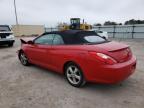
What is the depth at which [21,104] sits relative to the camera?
11.0 feet

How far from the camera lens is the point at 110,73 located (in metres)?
3.42

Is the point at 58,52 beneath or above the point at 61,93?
above

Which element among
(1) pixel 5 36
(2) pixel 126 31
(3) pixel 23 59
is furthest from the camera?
(2) pixel 126 31

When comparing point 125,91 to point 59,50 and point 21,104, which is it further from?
point 21,104

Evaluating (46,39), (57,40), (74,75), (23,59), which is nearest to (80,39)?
(57,40)

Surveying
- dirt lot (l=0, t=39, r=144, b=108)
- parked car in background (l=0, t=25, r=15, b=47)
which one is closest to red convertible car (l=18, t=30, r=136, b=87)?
dirt lot (l=0, t=39, r=144, b=108)

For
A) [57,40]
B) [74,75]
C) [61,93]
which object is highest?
[57,40]

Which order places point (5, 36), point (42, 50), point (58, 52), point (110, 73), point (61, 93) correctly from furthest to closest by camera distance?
point (5, 36)
point (42, 50)
point (58, 52)
point (61, 93)
point (110, 73)

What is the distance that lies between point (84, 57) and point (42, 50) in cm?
177

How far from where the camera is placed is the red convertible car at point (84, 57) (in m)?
3.50

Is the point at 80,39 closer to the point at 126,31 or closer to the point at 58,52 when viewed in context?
the point at 58,52

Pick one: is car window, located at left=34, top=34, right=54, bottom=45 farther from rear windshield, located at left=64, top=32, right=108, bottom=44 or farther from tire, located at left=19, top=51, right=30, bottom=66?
tire, located at left=19, top=51, right=30, bottom=66

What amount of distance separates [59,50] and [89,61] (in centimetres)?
108

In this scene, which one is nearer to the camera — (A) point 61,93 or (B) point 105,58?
(B) point 105,58
